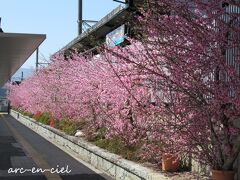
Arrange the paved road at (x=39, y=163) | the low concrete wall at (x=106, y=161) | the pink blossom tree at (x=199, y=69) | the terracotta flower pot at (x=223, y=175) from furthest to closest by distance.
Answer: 1. the paved road at (x=39, y=163)
2. the low concrete wall at (x=106, y=161)
3. the terracotta flower pot at (x=223, y=175)
4. the pink blossom tree at (x=199, y=69)

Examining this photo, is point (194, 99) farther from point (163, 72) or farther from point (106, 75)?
point (106, 75)

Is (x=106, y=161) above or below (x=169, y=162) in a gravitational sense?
below

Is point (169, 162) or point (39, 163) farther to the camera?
point (39, 163)

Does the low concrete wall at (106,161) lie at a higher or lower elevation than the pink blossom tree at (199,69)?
lower

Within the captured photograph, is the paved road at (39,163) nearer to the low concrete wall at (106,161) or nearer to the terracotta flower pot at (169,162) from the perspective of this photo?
the low concrete wall at (106,161)

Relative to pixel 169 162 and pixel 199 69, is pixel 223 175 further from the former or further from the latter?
pixel 169 162

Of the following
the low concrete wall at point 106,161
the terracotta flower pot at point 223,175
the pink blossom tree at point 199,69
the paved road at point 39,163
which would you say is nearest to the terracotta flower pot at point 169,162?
the low concrete wall at point 106,161

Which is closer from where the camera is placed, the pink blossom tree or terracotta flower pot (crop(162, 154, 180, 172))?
the pink blossom tree

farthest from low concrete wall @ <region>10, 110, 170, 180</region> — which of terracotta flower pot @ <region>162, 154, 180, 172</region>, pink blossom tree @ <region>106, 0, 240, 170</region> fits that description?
pink blossom tree @ <region>106, 0, 240, 170</region>

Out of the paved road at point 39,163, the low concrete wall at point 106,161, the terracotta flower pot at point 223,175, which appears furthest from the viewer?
the paved road at point 39,163

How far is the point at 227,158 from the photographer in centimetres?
604

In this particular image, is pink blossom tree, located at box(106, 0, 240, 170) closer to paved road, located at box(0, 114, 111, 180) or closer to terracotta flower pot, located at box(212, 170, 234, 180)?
terracotta flower pot, located at box(212, 170, 234, 180)

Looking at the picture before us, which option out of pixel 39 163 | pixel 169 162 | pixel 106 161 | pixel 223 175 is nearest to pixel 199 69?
pixel 223 175

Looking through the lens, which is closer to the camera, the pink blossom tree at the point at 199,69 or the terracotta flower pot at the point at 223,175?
the pink blossom tree at the point at 199,69
